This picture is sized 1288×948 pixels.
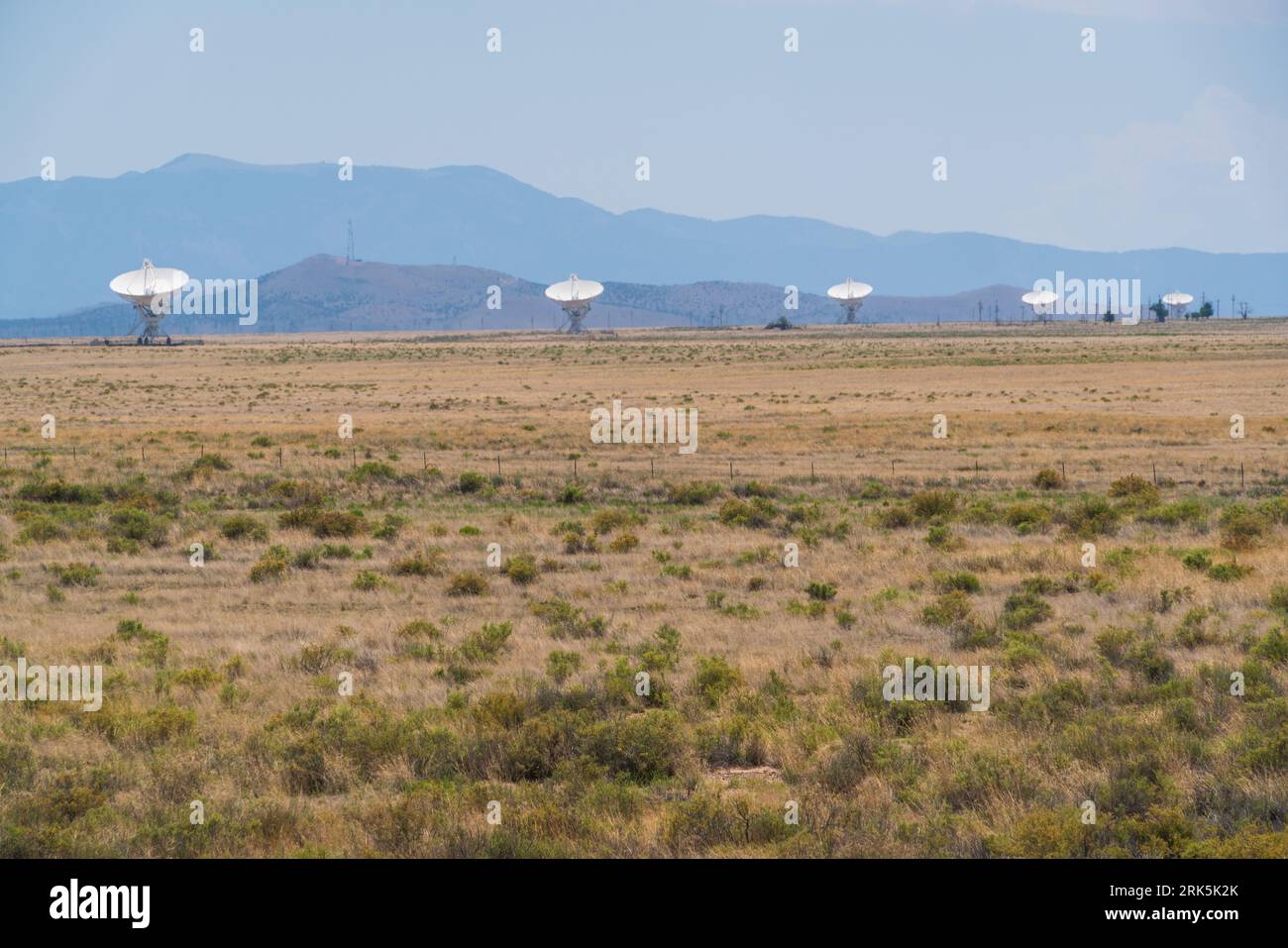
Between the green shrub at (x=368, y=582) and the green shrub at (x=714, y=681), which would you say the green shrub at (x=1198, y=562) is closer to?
the green shrub at (x=714, y=681)

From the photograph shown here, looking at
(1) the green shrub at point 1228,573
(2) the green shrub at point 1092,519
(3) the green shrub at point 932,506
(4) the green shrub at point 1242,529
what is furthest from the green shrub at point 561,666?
(3) the green shrub at point 932,506

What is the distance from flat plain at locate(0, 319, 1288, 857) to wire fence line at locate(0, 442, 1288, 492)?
281mm

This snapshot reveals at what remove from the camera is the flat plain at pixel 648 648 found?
31.4ft

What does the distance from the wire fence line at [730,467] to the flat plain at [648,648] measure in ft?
0.92

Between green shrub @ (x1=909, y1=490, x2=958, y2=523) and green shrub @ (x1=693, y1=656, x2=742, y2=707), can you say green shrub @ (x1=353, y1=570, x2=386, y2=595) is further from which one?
green shrub @ (x1=909, y1=490, x2=958, y2=523)

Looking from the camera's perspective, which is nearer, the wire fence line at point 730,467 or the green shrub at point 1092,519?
the green shrub at point 1092,519

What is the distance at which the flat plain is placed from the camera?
9570mm

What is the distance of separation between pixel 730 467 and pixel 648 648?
2228 cm

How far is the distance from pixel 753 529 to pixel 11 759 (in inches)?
679

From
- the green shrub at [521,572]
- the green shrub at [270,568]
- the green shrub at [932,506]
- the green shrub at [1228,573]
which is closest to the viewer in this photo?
the green shrub at [1228,573]

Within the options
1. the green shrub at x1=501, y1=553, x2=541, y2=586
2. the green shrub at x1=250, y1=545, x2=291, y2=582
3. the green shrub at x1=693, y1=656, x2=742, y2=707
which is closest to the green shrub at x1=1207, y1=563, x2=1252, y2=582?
the green shrub at x1=693, y1=656, x2=742, y2=707

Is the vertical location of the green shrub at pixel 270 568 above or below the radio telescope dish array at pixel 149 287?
below

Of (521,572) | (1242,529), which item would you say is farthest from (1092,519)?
(521,572)

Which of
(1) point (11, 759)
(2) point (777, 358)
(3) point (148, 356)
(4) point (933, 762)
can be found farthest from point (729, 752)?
(3) point (148, 356)
